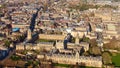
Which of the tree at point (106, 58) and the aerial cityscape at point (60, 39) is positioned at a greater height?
the aerial cityscape at point (60, 39)

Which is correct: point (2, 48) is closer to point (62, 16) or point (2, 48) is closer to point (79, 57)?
point (79, 57)

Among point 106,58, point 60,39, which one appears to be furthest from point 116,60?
point 60,39

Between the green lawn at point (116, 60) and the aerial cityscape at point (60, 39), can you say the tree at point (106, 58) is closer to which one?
the aerial cityscape at point (60, 39)

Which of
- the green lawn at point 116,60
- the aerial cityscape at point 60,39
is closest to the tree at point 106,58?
the aerial cityscape at point 60,39

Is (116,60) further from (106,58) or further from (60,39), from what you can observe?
(60,39)

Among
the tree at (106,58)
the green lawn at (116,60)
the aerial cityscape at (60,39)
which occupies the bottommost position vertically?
the green lawn at (116,60)

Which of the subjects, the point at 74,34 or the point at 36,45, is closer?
the point at 36,45

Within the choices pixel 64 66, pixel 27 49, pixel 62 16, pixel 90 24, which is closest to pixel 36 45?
pixel 27 49

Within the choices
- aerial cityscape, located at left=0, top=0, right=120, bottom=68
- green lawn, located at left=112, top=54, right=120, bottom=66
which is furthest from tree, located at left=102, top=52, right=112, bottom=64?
green lawn, located at left=112, top=54, right=120, bottom=66
